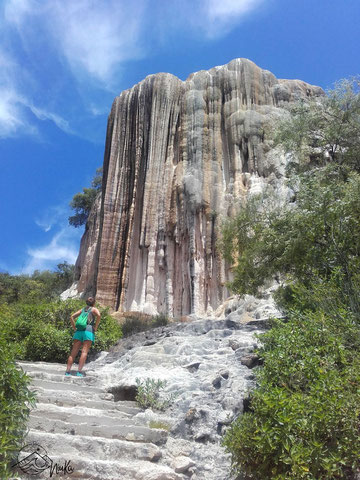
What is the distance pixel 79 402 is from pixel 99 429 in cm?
100

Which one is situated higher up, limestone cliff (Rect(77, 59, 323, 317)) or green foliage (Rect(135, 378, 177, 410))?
limestone cliff (Rect(77, 59, 323, 317))

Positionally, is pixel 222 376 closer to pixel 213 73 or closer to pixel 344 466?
pixel 344 466

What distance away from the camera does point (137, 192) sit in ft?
85.7

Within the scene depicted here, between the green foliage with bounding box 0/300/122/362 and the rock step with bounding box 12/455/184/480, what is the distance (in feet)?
15.6

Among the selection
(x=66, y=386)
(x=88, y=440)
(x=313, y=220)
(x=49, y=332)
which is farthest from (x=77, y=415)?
(x=313, y=220)

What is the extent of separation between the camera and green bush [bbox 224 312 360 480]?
3.86m

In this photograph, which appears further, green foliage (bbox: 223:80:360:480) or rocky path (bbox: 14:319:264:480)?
rocky path (bbox: 14:319:264:480)

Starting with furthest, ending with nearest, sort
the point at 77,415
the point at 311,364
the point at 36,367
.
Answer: the point at 36,367 < the point at 77,415 < the point at 311,364

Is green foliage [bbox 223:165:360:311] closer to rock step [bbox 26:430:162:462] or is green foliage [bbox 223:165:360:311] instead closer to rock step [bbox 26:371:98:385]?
rock step [bbox 26:430:162:462]

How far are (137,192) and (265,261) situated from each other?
15.0 meters

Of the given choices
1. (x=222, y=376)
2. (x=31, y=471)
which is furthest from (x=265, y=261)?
(x=31, y=471)

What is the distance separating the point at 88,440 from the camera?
459cm

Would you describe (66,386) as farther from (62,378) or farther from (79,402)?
(79,402)
